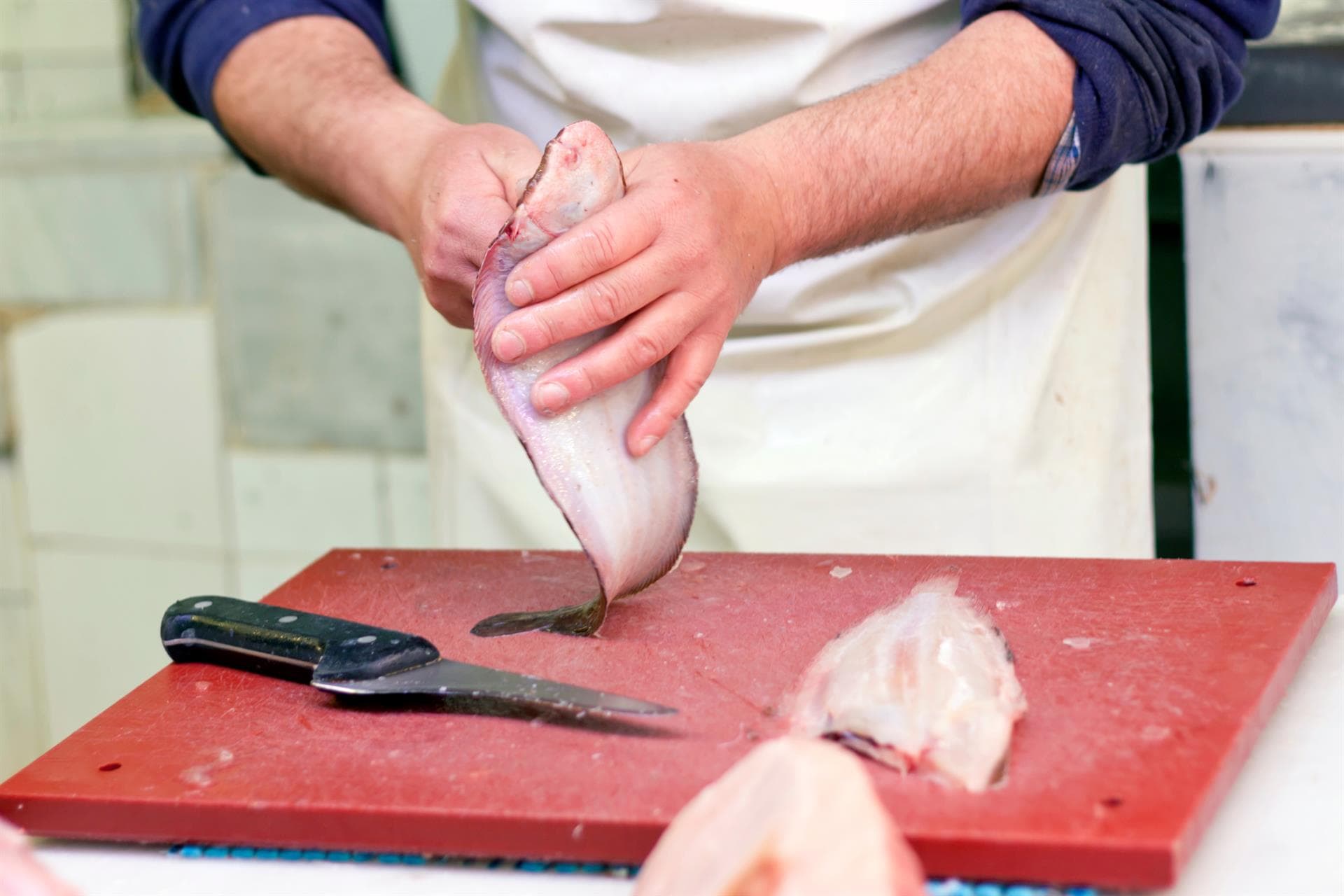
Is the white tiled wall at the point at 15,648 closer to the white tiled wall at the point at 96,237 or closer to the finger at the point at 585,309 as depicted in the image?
the white tiled wall at the point at 96,237

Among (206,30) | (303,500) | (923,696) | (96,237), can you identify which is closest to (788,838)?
(923,696)

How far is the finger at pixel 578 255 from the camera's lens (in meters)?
1.10

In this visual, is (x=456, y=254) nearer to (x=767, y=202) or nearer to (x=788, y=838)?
(x=767, y=202)

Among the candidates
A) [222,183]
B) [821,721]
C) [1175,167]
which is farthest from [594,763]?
[222,183]

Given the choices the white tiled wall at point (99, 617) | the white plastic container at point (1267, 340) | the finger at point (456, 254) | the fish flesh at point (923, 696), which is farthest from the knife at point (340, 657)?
the white tiled wall at point (99, 617)

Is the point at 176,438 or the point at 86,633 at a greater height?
the point at 176,438

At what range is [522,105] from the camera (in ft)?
5.70

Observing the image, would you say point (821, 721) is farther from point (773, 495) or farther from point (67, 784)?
point (773, 495)

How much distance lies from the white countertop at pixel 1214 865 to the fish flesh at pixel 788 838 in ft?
0.45

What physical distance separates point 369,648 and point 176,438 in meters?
2.06

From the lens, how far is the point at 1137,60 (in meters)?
1.47

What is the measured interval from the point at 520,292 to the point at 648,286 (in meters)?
0.11

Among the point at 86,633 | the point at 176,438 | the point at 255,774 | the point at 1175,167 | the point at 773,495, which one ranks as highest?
the point at 1175,167

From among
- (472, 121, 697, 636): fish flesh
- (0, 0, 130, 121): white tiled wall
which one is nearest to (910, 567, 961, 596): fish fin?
(472, 121, 697, 636): fish flesh
